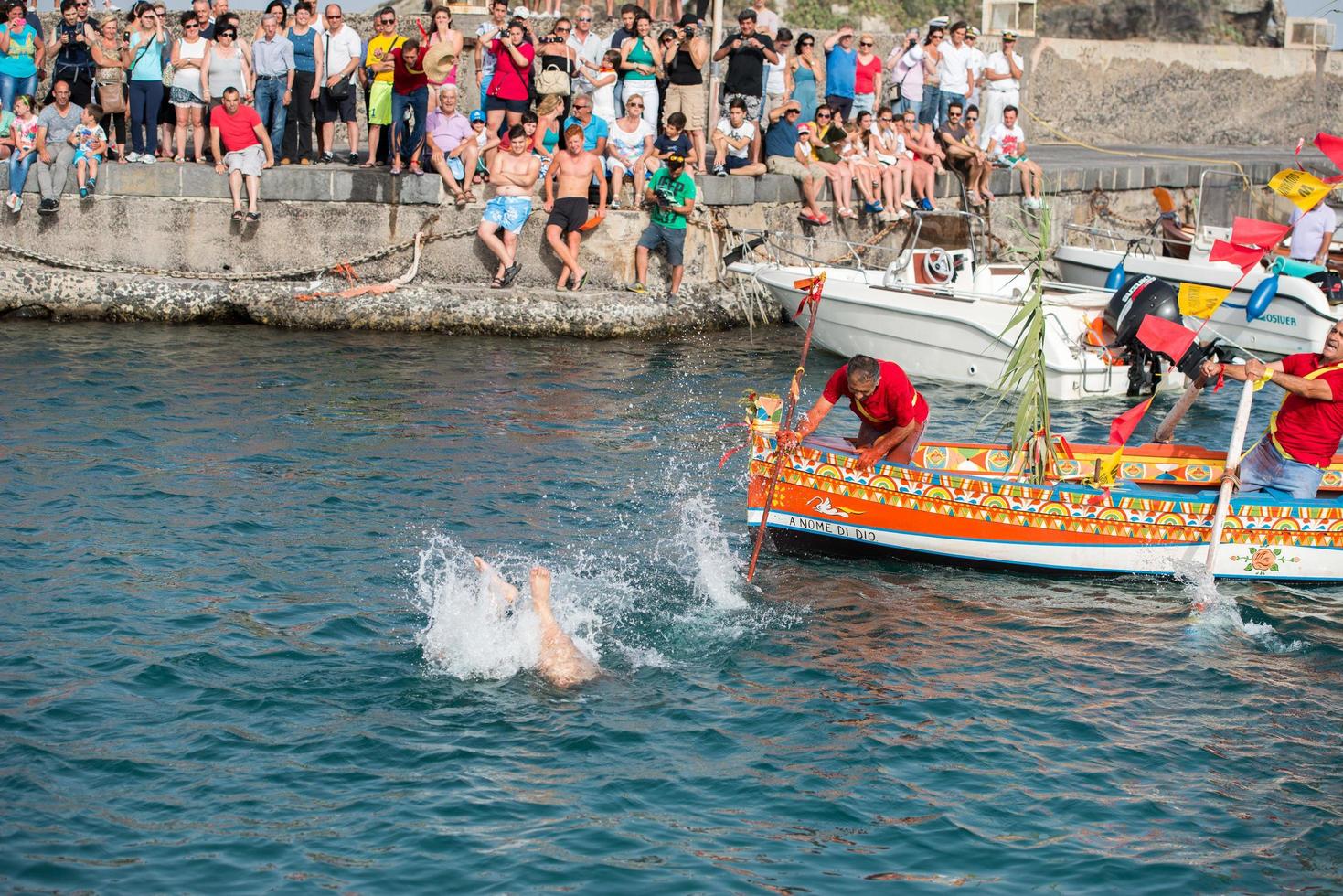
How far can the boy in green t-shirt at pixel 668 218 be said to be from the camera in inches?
687

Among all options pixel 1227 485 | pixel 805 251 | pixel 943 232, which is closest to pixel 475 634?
pixel 1227 485

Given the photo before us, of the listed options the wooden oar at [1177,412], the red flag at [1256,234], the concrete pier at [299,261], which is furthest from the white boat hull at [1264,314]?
the concrete pier at [299,261]

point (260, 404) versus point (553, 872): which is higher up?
point (260, 404)

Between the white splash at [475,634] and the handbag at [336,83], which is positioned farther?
the handbag at [336,83]

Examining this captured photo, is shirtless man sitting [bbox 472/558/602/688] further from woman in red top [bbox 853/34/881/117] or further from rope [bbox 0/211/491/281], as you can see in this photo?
woman in red top [bbox 853/34/881/117]

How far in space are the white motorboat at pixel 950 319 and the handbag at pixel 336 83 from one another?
15.9 ft

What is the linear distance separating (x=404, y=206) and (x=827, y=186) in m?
5.68

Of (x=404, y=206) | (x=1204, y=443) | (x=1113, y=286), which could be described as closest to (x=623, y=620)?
(x=1204, y=443)

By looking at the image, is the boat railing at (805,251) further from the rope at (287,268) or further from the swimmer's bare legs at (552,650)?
the swimmer's bare legs at (552,650)

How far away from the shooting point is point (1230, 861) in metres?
7.12

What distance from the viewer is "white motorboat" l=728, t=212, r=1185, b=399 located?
52.7 feet

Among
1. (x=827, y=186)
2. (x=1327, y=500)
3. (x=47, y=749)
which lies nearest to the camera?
(x=47, y=749)

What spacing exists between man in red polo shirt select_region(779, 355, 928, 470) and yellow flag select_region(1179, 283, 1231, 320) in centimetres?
200

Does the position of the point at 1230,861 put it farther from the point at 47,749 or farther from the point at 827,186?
the point at 827,186
